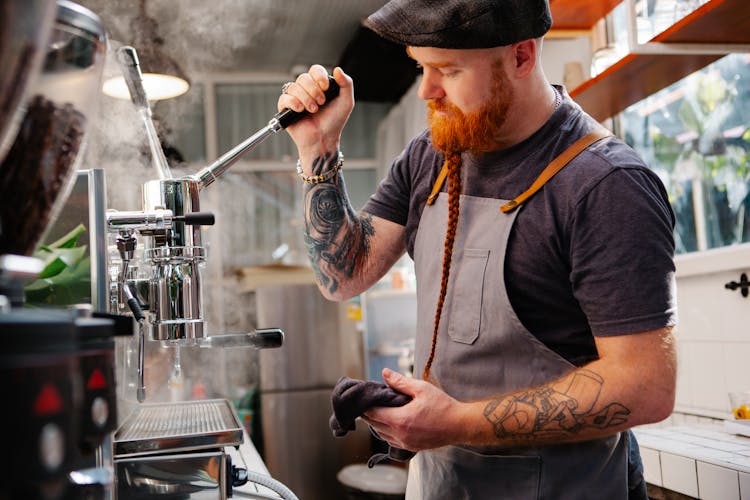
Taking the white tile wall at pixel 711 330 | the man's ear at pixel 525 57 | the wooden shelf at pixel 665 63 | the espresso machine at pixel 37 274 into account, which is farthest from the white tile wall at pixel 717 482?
the espresso machine at pixel 37 274

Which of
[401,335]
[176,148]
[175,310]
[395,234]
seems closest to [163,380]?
[395,234]

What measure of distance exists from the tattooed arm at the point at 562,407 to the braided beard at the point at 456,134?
181 millimetres

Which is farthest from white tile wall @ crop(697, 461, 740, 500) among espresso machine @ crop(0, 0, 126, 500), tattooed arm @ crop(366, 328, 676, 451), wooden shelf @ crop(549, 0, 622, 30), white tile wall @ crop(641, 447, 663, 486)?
wooden shelf @ crop(549, 0, 622, 30)

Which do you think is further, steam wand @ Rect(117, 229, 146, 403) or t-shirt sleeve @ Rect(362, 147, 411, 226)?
t-shirt sleeve @ Rect(362, 147, 411, 226)

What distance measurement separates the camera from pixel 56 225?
113cm

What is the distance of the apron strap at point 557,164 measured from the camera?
44.1 inches

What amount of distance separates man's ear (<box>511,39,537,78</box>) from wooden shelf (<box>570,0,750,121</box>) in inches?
28.0

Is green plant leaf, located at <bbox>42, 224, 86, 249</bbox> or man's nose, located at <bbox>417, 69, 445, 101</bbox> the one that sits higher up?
man's nose, located at <bbox>417, 69, 445, 101</bbox>

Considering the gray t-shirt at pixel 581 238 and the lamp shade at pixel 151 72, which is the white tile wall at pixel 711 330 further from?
the lamp shade at pixel 151 72

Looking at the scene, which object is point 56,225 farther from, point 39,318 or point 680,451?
point 680,451

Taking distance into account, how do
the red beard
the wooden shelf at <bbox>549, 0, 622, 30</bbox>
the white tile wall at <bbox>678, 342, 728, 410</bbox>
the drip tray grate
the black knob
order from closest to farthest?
the drip tray grate
the red beard
the black knob
the white tile wall at <bbox>678, 342, 728, 410</bbox>
the wooden shelf at <bbox>549, 0, 622, 30</bbox>

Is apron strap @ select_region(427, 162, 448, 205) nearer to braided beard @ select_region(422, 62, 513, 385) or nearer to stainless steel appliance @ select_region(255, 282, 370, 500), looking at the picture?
braided beard @ select_region(422, 62, 513, 385)

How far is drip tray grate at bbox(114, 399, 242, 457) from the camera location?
1.04m

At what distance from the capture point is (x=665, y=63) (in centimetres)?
203
